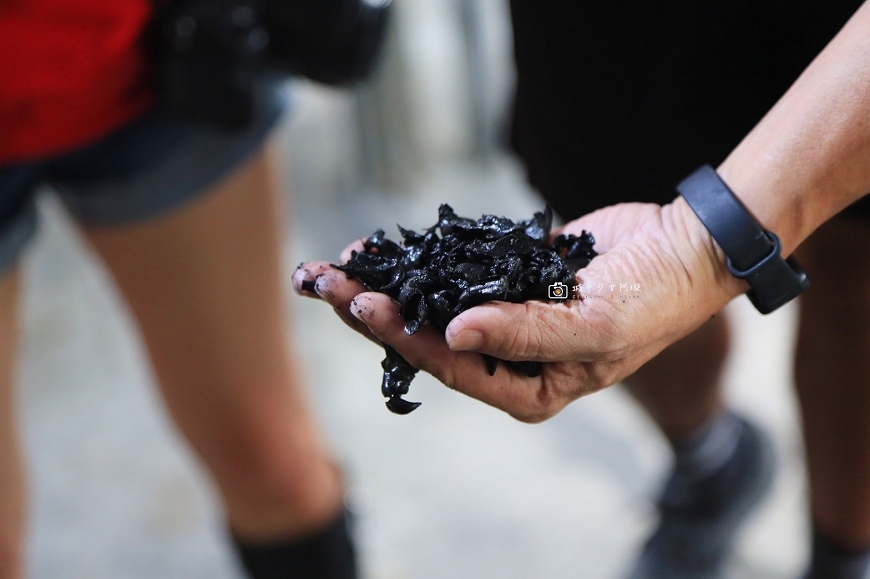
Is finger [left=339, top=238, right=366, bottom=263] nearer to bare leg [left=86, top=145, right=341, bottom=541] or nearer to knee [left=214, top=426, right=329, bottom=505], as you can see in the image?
bare leg [left=86, top=145, right=341, bottom=541]

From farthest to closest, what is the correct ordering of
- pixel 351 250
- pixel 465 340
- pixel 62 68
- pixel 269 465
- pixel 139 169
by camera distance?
pixel 269 465 → pixel 139 169 → pixel 62 68 → pixel 351 250 → pixel 465 340

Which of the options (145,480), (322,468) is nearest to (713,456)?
(322,468)

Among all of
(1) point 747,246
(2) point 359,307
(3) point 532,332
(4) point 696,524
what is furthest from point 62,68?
(4) point 696,524

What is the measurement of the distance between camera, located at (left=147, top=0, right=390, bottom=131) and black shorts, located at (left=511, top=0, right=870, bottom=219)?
205 millimetres

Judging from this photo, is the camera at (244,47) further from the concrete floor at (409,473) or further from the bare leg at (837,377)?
the concrete floor at (409,473)

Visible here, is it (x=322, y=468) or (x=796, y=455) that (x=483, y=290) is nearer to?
(x=322, y=468)

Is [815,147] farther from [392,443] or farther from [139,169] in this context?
[392,443]

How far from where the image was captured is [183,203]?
943 mm

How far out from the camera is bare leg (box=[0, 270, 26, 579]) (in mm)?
879

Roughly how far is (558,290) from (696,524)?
2.76 feet

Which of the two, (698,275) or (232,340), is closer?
(698,275)

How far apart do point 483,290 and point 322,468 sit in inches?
25.6

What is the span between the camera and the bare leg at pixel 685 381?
42.8 inches

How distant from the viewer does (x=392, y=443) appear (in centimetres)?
158
